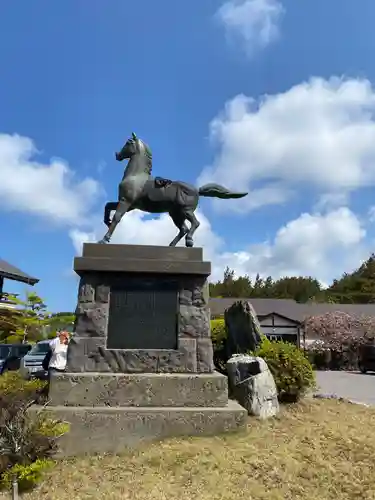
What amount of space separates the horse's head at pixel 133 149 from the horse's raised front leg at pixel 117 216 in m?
0.93

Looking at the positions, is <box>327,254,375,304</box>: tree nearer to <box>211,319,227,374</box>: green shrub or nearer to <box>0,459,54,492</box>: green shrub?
<box>211,319,227,374</box>: green shrub

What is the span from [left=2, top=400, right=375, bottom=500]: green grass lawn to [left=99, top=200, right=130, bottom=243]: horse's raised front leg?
3065 mm

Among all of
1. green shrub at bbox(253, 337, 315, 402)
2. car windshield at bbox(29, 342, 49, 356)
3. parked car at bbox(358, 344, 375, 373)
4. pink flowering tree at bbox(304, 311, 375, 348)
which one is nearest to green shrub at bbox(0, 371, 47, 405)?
green shrub at bbox(253, 337, 315, 402)

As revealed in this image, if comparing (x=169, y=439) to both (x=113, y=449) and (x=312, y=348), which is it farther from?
(x=312, y=348)

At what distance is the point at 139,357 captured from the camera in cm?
634

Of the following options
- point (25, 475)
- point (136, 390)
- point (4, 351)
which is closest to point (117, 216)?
point (136, 390)

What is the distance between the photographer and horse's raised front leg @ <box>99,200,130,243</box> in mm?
6988

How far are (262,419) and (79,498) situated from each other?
121 inches

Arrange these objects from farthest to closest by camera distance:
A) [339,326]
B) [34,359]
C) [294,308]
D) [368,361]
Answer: [294,308] < [339,326] < [368,361] < [34,359]

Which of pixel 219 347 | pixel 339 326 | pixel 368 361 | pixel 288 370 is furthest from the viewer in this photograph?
pixel 339 326

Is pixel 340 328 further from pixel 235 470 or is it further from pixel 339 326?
pixel 235 470

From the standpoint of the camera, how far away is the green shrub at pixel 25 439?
179 inches

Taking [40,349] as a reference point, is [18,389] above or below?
below

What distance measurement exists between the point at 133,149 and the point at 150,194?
35.0 inches
